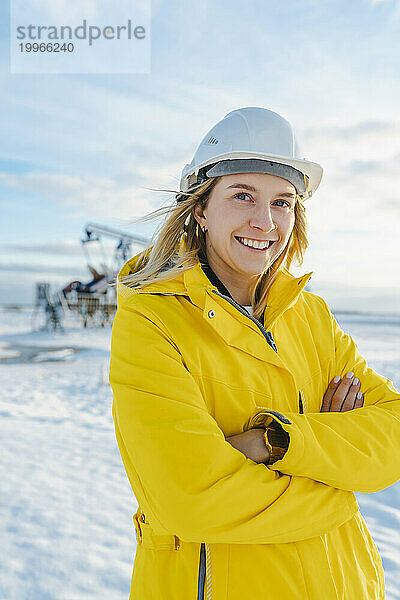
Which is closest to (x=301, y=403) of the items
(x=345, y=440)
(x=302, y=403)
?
(x=302, y=403)

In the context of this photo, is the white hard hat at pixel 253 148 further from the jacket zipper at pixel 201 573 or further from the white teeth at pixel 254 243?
the jacket zipper at pixel 201 573

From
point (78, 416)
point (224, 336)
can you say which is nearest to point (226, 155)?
point (224, 336)

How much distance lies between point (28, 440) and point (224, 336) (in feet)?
16.2

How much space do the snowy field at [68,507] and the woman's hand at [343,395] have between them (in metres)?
1.87

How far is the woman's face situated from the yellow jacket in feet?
0.49

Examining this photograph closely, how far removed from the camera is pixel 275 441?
5.62 feet

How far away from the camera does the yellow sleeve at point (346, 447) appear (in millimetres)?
1629

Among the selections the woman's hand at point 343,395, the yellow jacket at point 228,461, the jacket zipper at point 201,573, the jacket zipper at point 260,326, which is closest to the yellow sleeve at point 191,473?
the yellow jacket at point 228,461

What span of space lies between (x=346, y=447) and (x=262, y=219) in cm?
83

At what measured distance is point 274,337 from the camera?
1.95 meters

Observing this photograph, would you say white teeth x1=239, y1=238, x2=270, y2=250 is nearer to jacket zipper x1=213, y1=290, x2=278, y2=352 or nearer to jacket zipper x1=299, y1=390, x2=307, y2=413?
jacket zipper x1=213, y1=290, x2=278, y2=352

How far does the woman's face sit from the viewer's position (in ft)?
6.07

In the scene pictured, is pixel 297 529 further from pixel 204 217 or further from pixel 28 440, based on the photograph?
pixel 28 440

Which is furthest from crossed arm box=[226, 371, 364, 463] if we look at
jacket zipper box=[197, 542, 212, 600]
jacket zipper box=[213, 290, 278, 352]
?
jacket zipper box=[197, 542, 212, 600]
